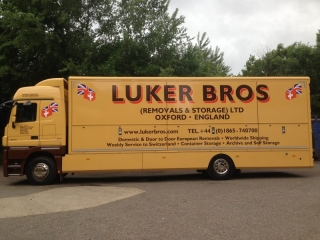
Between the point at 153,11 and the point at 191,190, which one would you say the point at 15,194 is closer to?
the point at 191,190

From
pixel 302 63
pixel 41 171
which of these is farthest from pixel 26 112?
pixel 302 63

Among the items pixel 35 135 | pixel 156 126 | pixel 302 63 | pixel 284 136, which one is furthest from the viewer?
pixel 302 63

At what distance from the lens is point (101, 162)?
1219 cm

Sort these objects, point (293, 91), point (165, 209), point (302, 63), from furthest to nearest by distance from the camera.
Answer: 1. point (302, 63)
2. point (293, 91)
3. point (165, 209)

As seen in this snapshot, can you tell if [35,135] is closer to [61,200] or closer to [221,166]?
[61,200]

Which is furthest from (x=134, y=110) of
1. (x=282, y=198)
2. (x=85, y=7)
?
(x=85, y=7)

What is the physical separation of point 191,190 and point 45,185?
182 inches

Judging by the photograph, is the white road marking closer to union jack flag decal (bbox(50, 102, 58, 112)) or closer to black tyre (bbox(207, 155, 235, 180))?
union jack flag decal (bbox(50, 102, 58, 112))

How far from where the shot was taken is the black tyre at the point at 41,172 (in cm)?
1217

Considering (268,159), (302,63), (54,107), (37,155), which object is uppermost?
(302,63)

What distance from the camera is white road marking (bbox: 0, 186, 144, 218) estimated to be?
8344 mm

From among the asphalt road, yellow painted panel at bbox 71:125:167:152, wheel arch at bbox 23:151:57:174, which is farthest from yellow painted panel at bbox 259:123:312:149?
wheel arch at bbox 23:151:57:174

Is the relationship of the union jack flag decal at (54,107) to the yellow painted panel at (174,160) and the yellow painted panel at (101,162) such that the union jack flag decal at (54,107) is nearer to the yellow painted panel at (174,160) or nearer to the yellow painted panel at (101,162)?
the yellow painted panel at (101,162)

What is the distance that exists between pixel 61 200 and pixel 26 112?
3913mm
